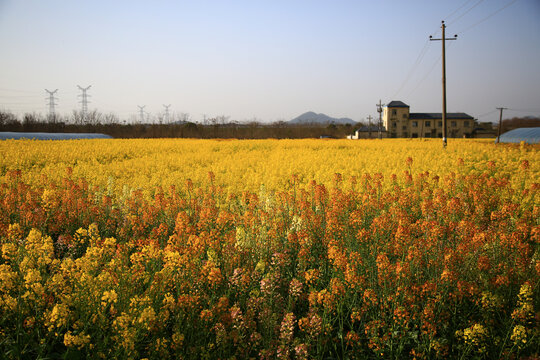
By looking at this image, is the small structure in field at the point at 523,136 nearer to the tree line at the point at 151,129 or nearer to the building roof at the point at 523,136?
the building roof at the point at 523,136

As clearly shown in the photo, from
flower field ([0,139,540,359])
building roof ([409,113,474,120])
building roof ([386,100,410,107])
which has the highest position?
building roof ([386,100,410,107])

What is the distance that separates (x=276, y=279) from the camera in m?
4.12

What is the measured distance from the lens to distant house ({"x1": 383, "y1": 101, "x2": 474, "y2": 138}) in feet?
290

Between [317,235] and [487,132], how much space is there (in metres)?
97.0

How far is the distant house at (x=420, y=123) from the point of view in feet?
290

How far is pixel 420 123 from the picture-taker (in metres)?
90.4

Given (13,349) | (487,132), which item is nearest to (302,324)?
(13,349)

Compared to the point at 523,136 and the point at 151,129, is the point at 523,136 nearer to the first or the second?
the point at 523,136

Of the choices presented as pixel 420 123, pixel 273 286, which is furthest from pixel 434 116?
pixel 273 286

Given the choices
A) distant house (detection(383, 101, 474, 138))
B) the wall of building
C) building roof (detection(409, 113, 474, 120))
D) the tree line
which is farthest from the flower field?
building roof (detection(409, 113, 474, 120))

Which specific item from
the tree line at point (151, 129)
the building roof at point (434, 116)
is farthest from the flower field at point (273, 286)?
the building roof at point (434, 116)

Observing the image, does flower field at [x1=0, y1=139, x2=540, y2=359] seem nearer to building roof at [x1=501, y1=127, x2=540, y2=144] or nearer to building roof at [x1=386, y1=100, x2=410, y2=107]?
building roof at [x1=501, y1=127, x2=540, y2=144]

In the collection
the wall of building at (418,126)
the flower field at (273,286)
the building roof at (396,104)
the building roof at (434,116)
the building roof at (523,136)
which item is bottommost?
the flower field at (273,286)

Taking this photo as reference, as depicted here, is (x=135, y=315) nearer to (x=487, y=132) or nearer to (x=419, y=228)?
(x=419, y=228)
